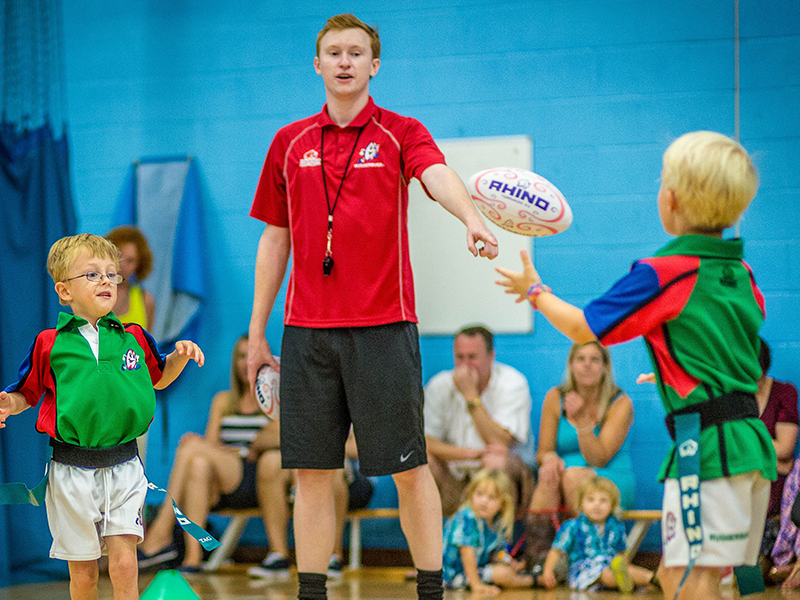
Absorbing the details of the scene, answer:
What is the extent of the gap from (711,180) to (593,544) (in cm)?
270

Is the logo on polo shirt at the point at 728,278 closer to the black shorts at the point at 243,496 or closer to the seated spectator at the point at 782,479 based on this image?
the seated spectator at the point at 782,479

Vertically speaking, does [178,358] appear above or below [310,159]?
below

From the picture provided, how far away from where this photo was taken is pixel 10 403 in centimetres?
240

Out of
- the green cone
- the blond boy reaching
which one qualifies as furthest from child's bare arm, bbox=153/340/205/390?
the blond boy reaching

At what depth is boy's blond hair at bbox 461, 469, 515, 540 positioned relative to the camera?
4449 mm

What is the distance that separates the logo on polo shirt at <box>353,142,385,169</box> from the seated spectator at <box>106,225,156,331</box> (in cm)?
272

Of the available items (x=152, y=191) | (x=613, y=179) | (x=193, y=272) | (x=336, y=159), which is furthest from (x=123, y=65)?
(x=336, y=159)

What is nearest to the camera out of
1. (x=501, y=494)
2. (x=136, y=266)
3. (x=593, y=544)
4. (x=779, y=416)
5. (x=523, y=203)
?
(x=523, y=203)

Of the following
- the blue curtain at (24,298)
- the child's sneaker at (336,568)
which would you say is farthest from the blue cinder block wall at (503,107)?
the blue curtain at (24,298)

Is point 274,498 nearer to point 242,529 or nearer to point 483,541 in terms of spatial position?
point 242,529

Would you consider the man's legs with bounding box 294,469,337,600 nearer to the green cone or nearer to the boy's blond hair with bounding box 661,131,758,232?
the green cone

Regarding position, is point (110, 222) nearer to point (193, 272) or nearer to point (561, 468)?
point (193, 272)

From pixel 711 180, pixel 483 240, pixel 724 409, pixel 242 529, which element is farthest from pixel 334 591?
pixel 711 180

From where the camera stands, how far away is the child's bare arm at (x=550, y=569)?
435cm
